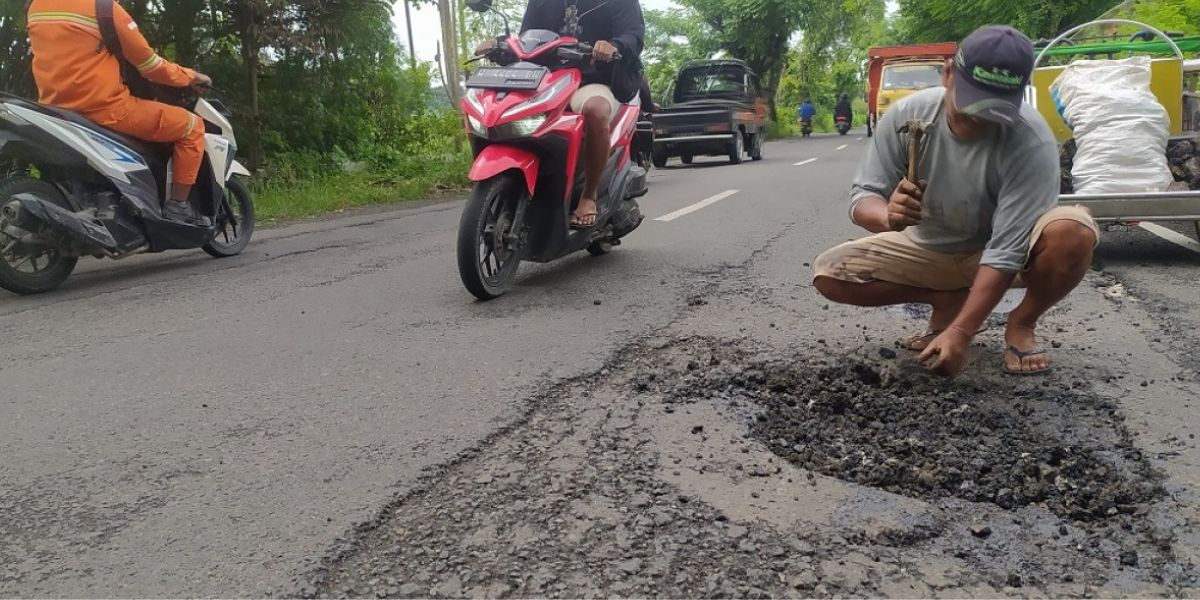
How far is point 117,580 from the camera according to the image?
191cm

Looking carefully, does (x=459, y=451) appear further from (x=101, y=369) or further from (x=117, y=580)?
(x=101, y=369)

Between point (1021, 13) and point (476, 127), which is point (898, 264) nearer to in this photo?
point (476, 127)

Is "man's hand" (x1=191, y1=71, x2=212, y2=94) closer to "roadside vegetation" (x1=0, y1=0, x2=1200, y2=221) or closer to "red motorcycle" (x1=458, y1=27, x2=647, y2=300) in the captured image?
"red motorcycle" (x1=458, y1=27, x2=647, y2=300)

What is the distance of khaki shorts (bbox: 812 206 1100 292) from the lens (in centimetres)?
335

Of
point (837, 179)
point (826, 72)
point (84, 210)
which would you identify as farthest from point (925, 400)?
point (826, 72)

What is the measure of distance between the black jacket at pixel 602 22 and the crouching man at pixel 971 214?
86.0 inches

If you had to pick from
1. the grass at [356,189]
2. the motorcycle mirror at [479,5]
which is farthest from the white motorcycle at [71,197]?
the grass at [356,189]

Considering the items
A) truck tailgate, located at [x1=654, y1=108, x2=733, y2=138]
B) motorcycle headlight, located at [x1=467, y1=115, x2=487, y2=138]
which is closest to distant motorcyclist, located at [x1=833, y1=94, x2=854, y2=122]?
truck tailgate, located at [x1=654, y1=108, x2=733, y2=138]

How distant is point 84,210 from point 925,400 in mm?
4624

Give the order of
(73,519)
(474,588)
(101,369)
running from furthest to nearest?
(101,369), (73,519), (474,588)

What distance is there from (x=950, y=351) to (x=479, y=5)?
10.8ft

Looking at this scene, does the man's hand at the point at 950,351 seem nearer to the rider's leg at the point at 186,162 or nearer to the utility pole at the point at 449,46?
the rider's leg at the point at 186,162

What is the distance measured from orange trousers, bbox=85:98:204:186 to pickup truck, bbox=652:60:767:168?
11883 mm

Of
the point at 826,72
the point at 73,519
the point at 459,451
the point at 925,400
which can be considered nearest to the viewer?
the point at 73,519
